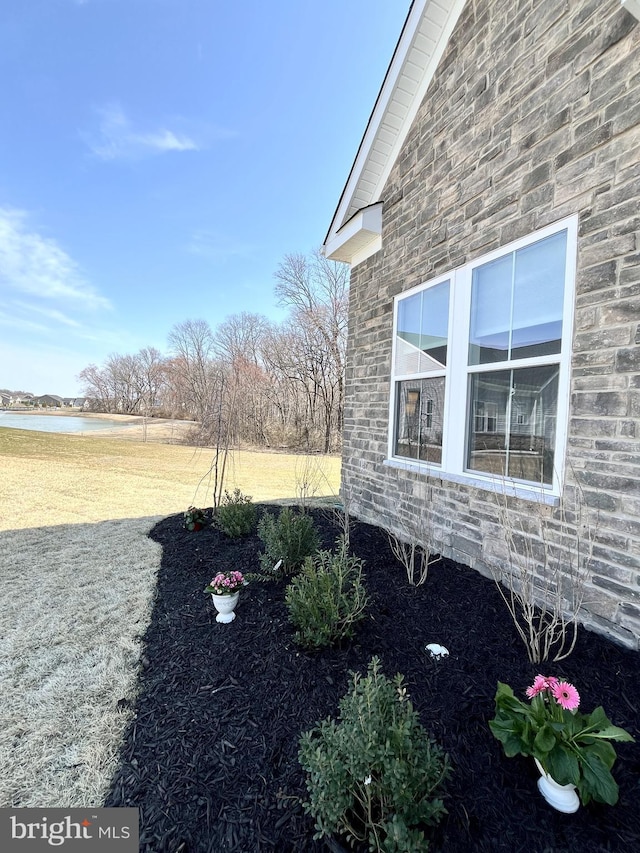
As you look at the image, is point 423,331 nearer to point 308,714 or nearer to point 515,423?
point 515,423

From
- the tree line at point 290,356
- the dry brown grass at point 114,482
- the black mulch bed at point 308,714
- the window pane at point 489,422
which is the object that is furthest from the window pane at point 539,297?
the tree line at point 290,356

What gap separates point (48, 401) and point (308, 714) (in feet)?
197

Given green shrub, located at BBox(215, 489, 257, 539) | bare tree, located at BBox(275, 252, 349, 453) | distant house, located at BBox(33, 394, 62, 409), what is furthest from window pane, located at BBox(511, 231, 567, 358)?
distant house, located at BBox(33, 394, 62, 409)

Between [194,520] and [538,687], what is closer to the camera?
[538,687]

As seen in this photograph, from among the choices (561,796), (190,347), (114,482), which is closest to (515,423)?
(561,796)

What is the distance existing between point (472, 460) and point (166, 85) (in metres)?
10.9

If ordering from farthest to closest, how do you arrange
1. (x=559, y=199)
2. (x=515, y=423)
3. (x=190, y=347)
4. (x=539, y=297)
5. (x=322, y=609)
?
(x=190, y=347), (x=515, y=423), (x=539, y=297), (x=559, y=199), (x=322, y=609)

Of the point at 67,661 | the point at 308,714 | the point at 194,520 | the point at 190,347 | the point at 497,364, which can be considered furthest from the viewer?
the point at 190,347

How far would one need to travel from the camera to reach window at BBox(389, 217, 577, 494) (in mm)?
2873

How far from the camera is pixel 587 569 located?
2578 mm

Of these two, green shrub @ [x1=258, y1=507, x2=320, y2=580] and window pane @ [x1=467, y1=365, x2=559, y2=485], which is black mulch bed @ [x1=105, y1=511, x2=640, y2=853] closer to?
green shrub @ [x1=258, y1=507, x2=320, y2=580]

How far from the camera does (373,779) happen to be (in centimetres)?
134

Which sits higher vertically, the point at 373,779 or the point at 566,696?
the point at 566,696

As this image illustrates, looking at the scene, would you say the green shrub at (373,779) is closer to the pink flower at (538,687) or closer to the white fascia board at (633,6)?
the pink flower at (538,687)
